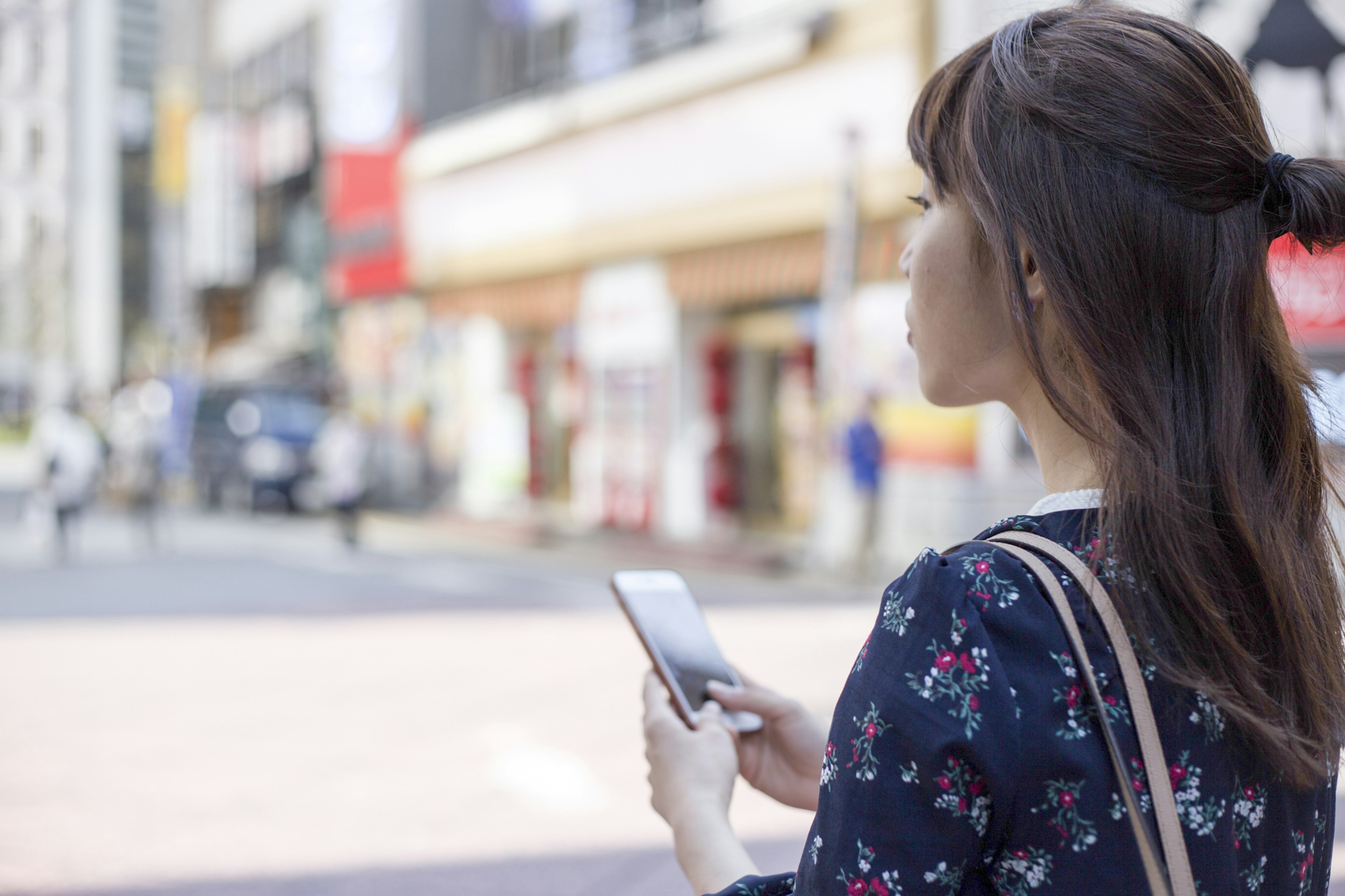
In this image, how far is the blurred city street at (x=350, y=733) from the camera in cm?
408

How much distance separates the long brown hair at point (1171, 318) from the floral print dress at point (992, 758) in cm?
6

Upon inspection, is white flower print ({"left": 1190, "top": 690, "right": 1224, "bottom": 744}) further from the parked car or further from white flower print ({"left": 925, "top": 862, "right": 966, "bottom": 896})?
the parked car

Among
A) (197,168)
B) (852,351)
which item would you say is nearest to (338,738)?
(852,351)

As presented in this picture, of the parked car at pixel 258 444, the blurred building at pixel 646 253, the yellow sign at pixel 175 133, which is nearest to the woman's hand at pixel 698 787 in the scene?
the blurred building at pixel 646 253

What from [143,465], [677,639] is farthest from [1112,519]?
[143,465]

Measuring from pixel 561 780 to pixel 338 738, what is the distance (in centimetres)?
124

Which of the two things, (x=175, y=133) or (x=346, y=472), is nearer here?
(x=346, y=472)

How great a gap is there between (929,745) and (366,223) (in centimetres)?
2219

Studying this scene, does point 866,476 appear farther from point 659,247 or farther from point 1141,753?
point 1141,753

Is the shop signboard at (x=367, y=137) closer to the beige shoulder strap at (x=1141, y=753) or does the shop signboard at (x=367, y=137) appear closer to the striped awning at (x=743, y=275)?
the striped awning at (x=743, y=275)

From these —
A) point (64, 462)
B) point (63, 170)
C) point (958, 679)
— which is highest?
point (63, 170)

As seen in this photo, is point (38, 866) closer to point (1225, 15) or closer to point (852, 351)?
point (852, 351)

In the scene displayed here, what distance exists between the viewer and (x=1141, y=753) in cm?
93

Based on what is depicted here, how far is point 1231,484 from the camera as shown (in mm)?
991
